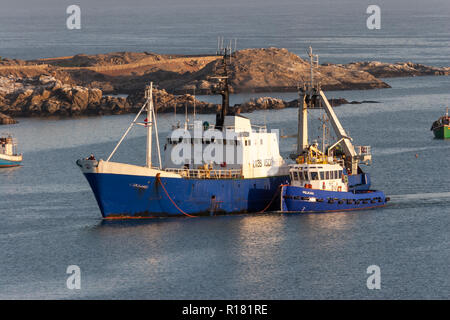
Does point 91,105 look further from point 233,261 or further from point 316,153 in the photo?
point 233,261

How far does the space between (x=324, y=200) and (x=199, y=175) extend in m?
8.45

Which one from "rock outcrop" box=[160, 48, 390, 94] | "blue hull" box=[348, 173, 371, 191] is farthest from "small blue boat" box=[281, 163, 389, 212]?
"rock outcrop" box=[160, 48, 390, 94]

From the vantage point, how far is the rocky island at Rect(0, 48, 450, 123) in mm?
130500

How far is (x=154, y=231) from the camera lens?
192 ft

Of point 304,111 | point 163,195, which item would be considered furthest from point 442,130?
point 163,195

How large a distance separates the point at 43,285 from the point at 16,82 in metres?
100

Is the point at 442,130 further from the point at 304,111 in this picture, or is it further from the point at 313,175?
the point at 313,175

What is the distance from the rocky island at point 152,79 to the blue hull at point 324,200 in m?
45.2

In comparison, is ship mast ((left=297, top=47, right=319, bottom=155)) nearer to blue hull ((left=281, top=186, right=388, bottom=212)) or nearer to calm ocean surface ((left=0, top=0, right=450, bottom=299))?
blue hull ((left=281, top=186, right=388, bottom=212))

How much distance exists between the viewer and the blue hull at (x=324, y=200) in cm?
6319

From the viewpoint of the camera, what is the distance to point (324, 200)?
64.2 meters

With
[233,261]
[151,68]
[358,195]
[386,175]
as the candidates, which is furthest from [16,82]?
[233,261]

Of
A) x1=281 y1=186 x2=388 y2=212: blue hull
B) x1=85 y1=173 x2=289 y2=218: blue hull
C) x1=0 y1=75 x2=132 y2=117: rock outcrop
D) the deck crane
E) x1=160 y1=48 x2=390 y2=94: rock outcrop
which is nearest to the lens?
x1=85 y1=173 x2=289 y2=218: blue hull

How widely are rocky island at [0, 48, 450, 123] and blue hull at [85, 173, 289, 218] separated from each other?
158ft
